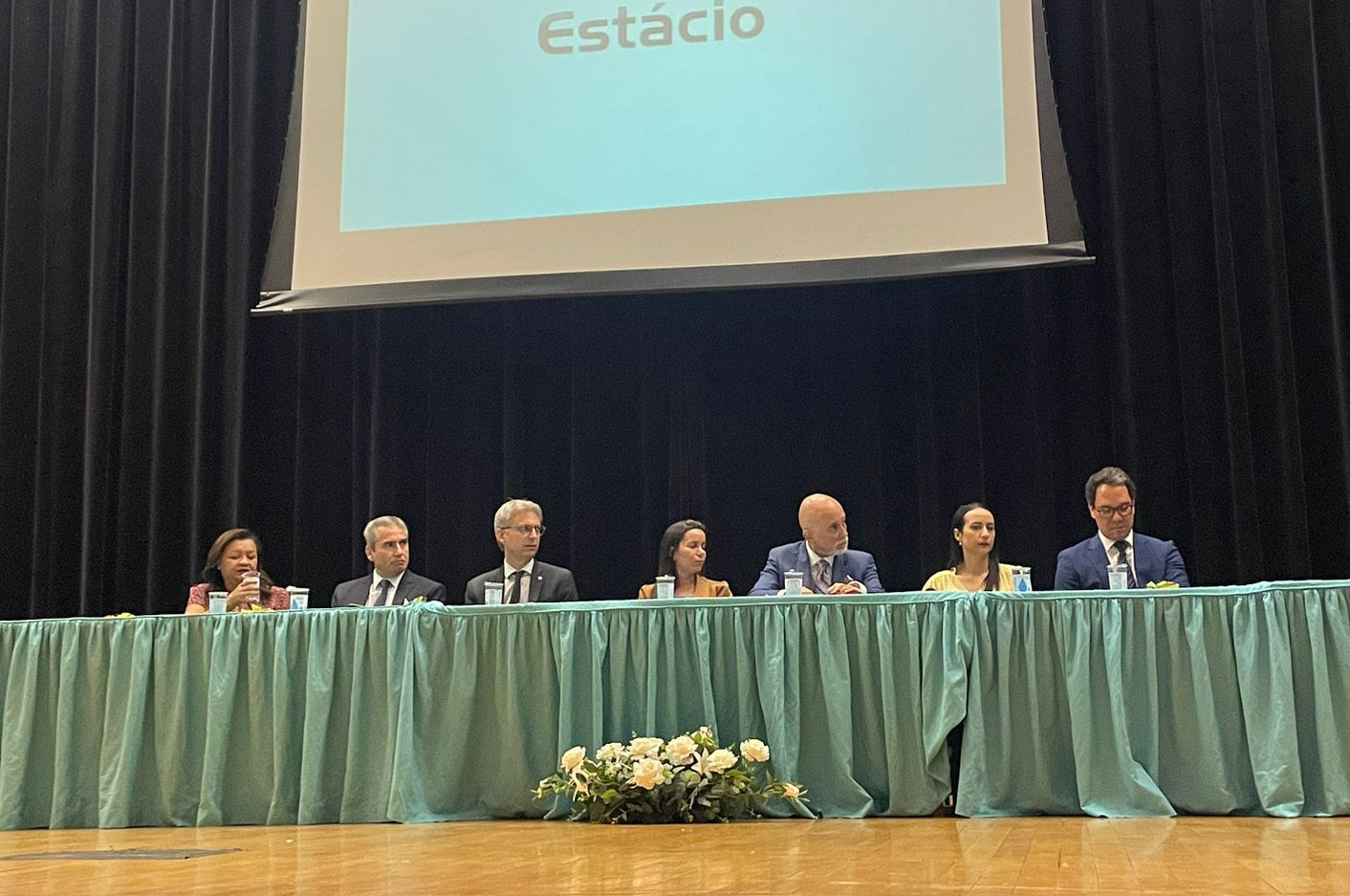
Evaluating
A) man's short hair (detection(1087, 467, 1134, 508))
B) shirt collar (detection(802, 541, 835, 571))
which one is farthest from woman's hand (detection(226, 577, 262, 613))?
man's short hair (detection(1087, 467, 1134, 508))

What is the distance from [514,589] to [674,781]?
1298mm

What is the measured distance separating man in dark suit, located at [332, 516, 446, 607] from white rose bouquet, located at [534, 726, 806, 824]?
128 centimetres

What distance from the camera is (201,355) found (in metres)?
6.25

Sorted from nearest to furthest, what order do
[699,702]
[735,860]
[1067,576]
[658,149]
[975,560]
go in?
[735,860]
[699,702]
[1067,576]
[975,560]
[658,149]

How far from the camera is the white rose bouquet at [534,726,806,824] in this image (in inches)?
137

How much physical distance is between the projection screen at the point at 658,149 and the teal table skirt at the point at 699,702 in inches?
69.8

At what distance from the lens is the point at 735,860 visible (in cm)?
261

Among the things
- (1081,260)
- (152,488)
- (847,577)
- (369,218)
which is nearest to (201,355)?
(152,488)

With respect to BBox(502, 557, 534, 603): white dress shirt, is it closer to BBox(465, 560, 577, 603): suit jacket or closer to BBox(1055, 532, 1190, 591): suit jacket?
BBox(465, 560, 577, 603): suit jacket

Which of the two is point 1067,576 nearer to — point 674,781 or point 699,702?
point 699,702

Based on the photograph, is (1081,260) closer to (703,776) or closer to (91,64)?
(703,776)

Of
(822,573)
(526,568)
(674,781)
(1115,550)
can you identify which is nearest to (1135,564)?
(1115,550)

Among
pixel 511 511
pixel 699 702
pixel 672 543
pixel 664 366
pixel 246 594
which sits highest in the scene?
pixel 664 366

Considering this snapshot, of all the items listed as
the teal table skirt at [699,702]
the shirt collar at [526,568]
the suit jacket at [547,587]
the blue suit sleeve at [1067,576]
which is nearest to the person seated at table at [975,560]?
the blue suit sleeve at [1067,576]
